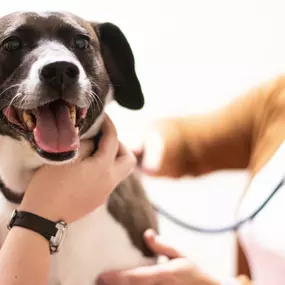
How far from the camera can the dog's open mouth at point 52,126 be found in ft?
3.11

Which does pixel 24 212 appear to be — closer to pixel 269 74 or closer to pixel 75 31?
pixel 75 31

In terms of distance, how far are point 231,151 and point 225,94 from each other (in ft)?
1.98

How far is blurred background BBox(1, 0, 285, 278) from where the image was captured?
5.77ft

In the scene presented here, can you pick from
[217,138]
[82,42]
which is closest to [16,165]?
[82,42]

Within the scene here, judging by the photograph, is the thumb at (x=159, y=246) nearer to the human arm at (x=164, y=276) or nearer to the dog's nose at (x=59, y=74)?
the human arm at (x=164, y=276)

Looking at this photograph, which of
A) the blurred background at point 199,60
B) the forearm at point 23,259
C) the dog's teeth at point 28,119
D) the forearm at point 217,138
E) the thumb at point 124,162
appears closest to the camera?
the forearm at point 23,259

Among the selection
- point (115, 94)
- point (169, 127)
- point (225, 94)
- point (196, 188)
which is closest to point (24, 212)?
point (115, 94)

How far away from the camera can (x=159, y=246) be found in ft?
3.69

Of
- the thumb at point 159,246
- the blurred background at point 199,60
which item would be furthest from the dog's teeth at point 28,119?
the blurred background at point 199,60

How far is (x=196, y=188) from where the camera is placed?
5.75 feet

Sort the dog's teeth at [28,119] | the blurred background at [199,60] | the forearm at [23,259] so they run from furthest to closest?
1. the blurred background at [199,60]
2. the dog's teeth at [28,119]
3. the forearm at [23,259]

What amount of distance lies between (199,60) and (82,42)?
84 centimetres

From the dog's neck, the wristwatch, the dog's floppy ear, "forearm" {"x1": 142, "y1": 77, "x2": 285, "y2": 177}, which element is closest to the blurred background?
"forearm" {"x1": 142, "y1": 77, "x2": 285, "y2": 177}

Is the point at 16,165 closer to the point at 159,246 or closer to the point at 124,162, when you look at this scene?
the point at 124,162
